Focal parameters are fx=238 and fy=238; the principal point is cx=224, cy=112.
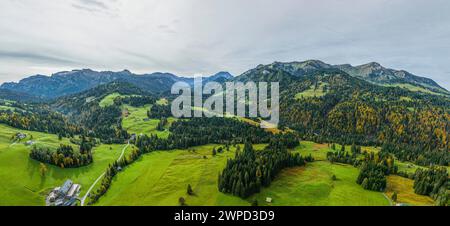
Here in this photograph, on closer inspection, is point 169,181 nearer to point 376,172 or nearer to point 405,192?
point 376,172

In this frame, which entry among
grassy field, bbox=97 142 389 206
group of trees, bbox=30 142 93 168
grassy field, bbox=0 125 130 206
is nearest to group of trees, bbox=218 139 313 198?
grassy field, bbox=97 142 389 206

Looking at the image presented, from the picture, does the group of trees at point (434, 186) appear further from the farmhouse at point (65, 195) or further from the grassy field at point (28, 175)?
the grassy field at point (28, 175)

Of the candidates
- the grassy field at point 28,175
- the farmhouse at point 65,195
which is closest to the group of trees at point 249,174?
the farmhouse at point 65,195

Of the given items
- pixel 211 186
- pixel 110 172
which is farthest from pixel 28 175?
pixel 211 186

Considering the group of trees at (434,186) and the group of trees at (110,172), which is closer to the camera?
the group of trees at (434,186)

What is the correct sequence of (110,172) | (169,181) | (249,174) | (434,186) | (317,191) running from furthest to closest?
1. (110,172)
2. (169,181)
3. (434,186)
4. (249,174)
5. (317,191)
